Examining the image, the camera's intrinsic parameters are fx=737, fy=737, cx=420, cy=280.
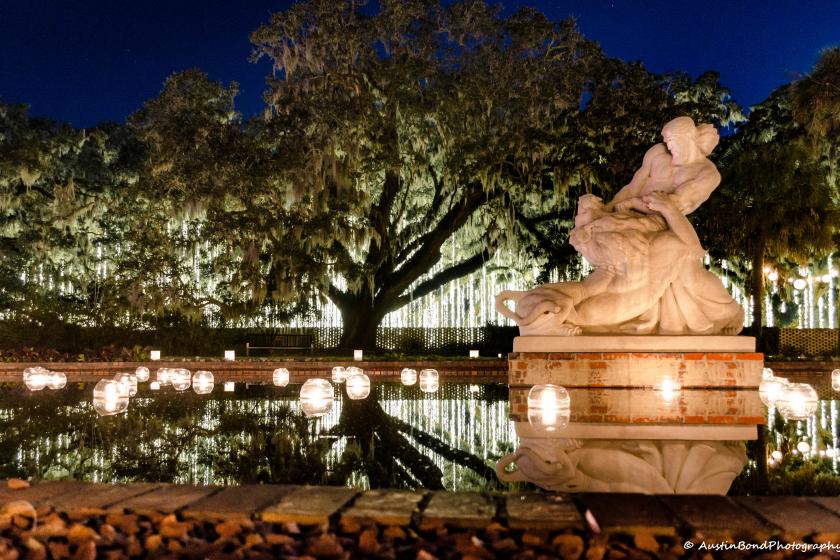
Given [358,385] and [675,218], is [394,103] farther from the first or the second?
[675,218]

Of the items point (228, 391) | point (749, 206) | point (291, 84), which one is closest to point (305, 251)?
point (291, 84)

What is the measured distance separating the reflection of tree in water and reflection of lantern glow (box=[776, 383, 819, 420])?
13.0ft

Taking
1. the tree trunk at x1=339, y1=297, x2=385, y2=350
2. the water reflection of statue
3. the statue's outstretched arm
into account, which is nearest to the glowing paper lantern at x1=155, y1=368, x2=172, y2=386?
the tree trunk at x1=339, y1=297, x2=385, y2=350

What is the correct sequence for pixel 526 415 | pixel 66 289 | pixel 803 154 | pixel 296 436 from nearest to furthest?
pixel 296 436 < pixel 526 415 < pixel 803 154 < pixel 66 289

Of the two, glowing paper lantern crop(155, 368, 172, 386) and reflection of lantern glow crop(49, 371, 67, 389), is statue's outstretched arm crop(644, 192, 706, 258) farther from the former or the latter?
reflection of lantern glow crop(49, 371, 67, 389)

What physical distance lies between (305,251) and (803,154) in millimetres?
13723

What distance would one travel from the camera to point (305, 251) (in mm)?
18172

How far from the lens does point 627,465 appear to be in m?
4.01

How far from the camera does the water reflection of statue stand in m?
3.53

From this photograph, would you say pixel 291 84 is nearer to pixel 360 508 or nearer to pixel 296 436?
pixel 296 436

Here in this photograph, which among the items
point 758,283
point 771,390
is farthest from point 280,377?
point 758,283

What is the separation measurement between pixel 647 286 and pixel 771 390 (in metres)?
2.20

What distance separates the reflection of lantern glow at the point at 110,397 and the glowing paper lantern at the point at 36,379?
287 centimetres

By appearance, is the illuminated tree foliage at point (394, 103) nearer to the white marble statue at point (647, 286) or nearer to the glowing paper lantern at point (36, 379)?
the glowing paper lantern at point (36, 379)
